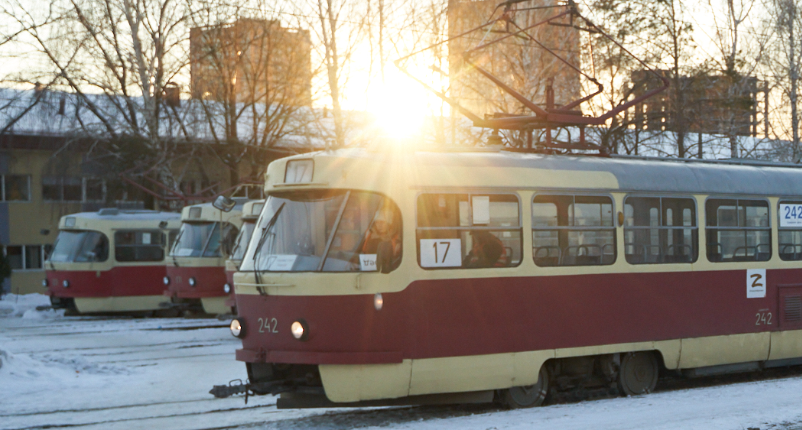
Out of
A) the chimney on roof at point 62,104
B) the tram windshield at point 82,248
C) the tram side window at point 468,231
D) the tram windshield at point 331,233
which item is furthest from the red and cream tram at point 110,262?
the tram side window at point 468,231

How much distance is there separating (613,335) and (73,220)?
18316 mm

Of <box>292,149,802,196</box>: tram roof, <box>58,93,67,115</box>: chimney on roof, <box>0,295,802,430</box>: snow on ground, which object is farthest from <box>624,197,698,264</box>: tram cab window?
<box>58,93,67,115</box>: chimney on roof

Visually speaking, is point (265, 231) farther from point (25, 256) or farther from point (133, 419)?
point (25, 256)

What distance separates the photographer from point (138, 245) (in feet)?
83.7

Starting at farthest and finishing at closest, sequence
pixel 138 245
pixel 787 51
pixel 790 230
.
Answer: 1. pixel 787 51
2. pixel 138 245
3. pixel 790 230

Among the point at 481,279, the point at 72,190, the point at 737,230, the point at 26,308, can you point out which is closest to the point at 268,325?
the point at 481,279

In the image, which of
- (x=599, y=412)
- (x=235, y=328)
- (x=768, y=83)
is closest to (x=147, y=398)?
(x=235, y=328)

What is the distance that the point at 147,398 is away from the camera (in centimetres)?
1180

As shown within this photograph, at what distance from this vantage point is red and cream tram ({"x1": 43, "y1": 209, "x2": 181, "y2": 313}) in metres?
25.0

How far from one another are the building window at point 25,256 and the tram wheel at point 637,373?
32.4 metres

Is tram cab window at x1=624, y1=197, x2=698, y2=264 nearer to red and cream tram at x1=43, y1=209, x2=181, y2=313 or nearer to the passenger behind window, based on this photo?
the passenger behind window

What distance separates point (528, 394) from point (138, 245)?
1733 cm

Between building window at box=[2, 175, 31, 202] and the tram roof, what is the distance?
3192 cm

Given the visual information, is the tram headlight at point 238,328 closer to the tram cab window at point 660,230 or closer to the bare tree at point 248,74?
the tram cab window at point 660,230
